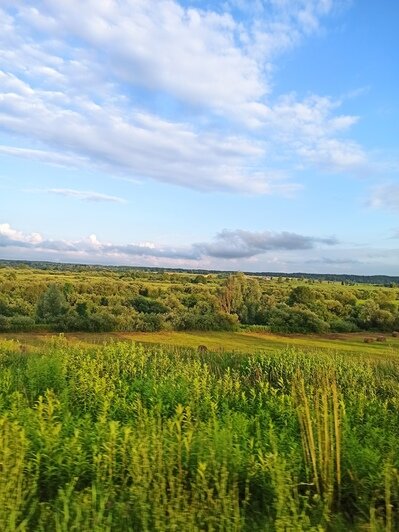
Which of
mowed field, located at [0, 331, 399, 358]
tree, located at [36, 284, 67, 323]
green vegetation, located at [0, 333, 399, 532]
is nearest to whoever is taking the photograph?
green vegetation, located at [0, 333, 399, 532]

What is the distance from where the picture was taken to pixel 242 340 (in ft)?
75.5

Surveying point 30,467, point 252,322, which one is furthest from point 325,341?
point 30,467

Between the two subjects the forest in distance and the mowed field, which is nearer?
the mowed field

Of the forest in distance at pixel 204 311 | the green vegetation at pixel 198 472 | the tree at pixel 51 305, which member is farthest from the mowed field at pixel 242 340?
the green vegetation at pixel 198 472

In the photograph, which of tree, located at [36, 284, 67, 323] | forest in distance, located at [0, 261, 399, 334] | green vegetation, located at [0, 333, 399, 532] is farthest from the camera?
tree, located at [36, 284, 67, 323]

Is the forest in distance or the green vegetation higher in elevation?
the green vegetation

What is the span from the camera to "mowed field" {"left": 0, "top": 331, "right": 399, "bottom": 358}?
819 inches

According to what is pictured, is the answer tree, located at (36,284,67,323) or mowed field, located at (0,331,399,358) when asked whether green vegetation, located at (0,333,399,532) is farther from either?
tree, located at (36,284,67,323)

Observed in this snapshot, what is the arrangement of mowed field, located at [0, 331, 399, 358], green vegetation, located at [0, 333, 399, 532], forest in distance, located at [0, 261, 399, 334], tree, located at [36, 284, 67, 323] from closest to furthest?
green vegetation, located at [0, 333, 399, 532] < mowed field, located at [0, 331, 399, 358] < forest in distance, located at [0, 261, 399, 334] < tree, located at [36, 284, 67, 323]

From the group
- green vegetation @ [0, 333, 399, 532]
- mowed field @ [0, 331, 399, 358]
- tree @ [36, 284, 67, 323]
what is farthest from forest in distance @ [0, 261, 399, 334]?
green vegetation @ [0, 333, 399, 532]

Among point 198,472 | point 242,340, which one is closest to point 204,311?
point 242,340

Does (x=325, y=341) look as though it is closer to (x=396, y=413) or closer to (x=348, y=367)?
(x=348, y=367)

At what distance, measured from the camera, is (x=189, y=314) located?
2752 centimetres

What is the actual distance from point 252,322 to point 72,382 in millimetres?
22128
